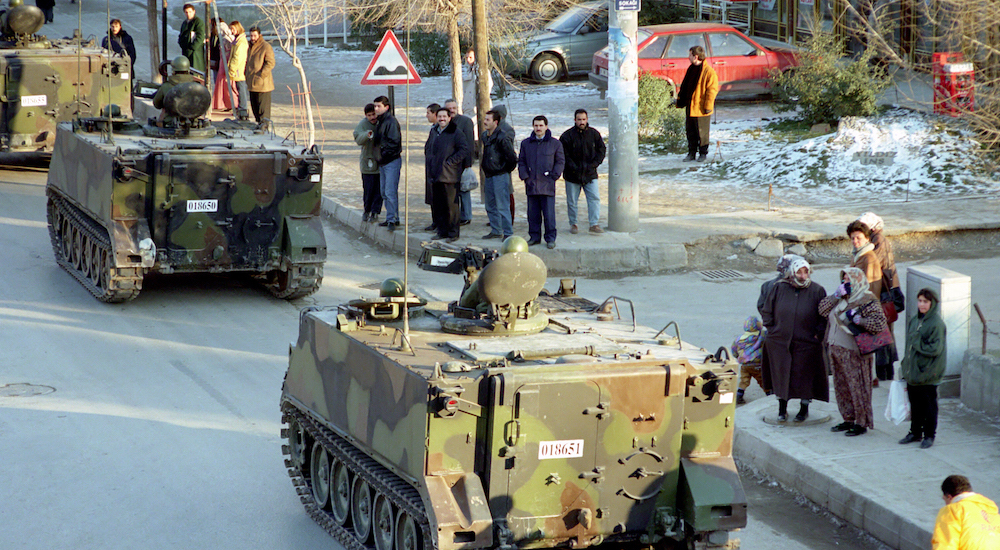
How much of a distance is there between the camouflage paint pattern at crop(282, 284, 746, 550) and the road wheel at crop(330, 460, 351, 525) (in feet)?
2.42

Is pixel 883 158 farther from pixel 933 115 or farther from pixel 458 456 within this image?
pixel 458 456

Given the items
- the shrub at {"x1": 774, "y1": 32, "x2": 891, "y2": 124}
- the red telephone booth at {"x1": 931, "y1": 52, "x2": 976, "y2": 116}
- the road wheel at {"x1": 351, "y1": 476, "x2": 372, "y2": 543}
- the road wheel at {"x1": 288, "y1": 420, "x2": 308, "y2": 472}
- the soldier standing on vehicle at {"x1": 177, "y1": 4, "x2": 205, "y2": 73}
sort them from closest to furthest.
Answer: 1. the road wheel at {"x1": 351, "y1": 476, "x2": 372, "y2": 543}
2. the road wheel at {"x1": 288, "y1": 420, "x2": 308, "y2": 472}
3. the red telephone booth at {"x1": 931, "y1": 52, "x2": 976, "y2": 116}
4. the shrub at {"x1": 774, "y1": 32, "x2": 891, "y2": 124}
5. the soldier standing on vehicle at {"x1": 177, "y1": 4, "x2": 205, "y2": 73}

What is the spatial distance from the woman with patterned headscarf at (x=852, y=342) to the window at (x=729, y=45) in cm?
1534

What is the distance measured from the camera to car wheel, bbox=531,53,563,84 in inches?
1092

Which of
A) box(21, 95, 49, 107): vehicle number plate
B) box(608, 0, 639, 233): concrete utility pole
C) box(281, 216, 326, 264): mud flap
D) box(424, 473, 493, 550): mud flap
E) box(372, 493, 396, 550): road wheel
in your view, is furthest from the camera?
box(21, 95, 49, 107): vehicle number plate

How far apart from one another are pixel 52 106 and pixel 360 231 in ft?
20.2

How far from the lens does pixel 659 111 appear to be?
21.3m

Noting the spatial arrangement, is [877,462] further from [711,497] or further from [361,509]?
[361,509]

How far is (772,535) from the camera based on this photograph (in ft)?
26.0

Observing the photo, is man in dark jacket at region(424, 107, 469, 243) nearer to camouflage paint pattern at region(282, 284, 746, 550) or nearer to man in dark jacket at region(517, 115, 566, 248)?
man in dark jacket at region(517, 115, 566, 248)

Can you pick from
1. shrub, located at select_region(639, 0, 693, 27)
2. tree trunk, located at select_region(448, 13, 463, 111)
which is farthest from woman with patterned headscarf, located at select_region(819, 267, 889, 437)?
shrub, located at select_region(639, 0, 693, 27)

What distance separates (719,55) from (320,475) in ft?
56.9

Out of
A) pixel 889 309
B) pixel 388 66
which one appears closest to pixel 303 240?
pixel 388 66

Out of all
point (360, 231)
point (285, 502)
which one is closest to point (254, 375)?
point (285, 502)
